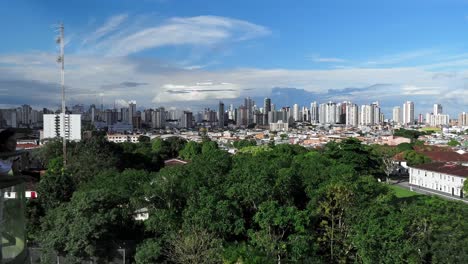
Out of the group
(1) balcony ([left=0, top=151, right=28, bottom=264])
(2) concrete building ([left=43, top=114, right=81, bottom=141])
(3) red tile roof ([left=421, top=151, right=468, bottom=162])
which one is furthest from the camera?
(2) concrete building ([left=43, top=114, right=81, bottom=141])

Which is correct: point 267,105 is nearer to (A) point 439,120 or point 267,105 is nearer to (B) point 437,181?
(A) point 439,120

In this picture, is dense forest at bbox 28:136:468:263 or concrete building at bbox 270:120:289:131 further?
concrete building at bbox 270:120:289:131

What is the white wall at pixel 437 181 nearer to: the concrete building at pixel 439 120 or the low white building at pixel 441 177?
the low white building at pixel 441 177

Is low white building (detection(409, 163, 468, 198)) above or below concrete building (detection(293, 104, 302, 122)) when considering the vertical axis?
below

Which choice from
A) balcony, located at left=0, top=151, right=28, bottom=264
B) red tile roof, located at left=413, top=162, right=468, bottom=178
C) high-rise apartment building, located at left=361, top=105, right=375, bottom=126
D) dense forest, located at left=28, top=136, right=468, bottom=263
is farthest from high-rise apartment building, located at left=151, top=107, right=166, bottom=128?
balcony, located at left=0, top=151, right=28, bottom=264

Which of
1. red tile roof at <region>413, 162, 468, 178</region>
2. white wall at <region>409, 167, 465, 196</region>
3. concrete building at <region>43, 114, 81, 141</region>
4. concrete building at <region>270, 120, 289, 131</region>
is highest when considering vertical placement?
concrete building at <region>43, 114, 81, 141</region>

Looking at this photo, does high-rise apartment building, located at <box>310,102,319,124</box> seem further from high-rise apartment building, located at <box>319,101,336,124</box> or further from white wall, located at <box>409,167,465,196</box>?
white wall, located at <box>409,167,465,196</box>

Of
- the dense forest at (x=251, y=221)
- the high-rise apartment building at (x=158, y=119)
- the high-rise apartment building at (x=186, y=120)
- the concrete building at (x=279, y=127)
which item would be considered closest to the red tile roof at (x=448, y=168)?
the dense forest at (x=251, y=221)

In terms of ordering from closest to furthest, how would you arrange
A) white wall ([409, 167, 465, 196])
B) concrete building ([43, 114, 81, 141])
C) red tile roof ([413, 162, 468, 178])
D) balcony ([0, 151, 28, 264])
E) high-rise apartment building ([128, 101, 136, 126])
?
balcony ([0, 151, 28, 264]), red tile roof ([413, 162, 468, 178]), white wall ([409, 167, 465, 196]), concrete building ([43, 114, 81, 141]), high-rise apartment building ([128, 101, 136, 126])
